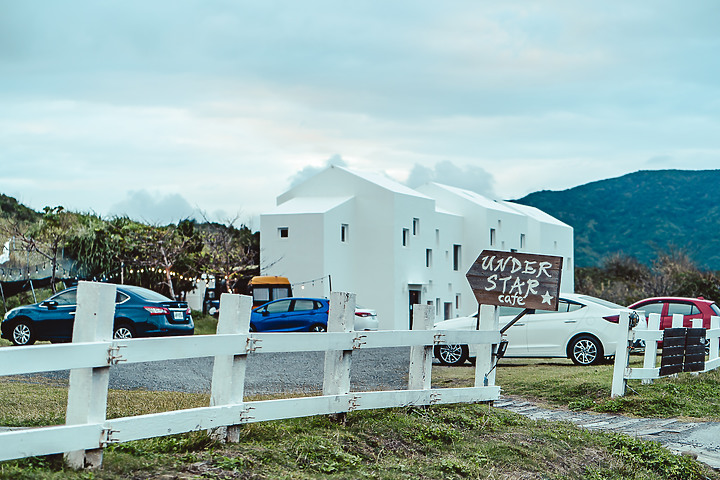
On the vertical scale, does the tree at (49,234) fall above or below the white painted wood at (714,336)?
above

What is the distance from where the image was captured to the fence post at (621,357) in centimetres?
1238

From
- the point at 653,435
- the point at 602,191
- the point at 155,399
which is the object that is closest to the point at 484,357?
the point at 653,435

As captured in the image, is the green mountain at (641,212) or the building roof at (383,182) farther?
the green mountain at (641,212)

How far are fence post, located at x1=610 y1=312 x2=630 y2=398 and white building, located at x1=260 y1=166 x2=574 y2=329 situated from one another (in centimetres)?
2935

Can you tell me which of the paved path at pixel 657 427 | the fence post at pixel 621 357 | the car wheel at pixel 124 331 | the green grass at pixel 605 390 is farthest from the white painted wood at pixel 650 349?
the car wheel at pixel 124 331

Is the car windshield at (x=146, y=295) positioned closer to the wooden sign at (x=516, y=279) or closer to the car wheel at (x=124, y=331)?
the car wheel at (x=124, y=331)

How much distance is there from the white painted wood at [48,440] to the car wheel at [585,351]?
1367cm

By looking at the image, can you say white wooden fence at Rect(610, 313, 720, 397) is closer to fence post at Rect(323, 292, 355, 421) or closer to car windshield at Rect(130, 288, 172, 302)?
fence post at Rect(323, 292, 355, 421)

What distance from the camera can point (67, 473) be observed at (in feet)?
17.1

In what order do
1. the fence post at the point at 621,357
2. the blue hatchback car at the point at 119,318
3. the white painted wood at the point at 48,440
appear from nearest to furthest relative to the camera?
the white painted wood at the point at 48,440
the fence post at the point at 621,357
the blue hatchback car at the point at 119,318

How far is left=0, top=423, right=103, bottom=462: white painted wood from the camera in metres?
Answer: 5.00

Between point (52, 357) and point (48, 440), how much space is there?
493 millimetres

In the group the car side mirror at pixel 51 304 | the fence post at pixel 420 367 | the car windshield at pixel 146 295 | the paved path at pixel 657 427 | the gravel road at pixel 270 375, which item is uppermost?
the car windshield at pixel 146 295

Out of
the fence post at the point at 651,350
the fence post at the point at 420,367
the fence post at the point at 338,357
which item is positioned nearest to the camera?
the fence post at the point at 338,357
